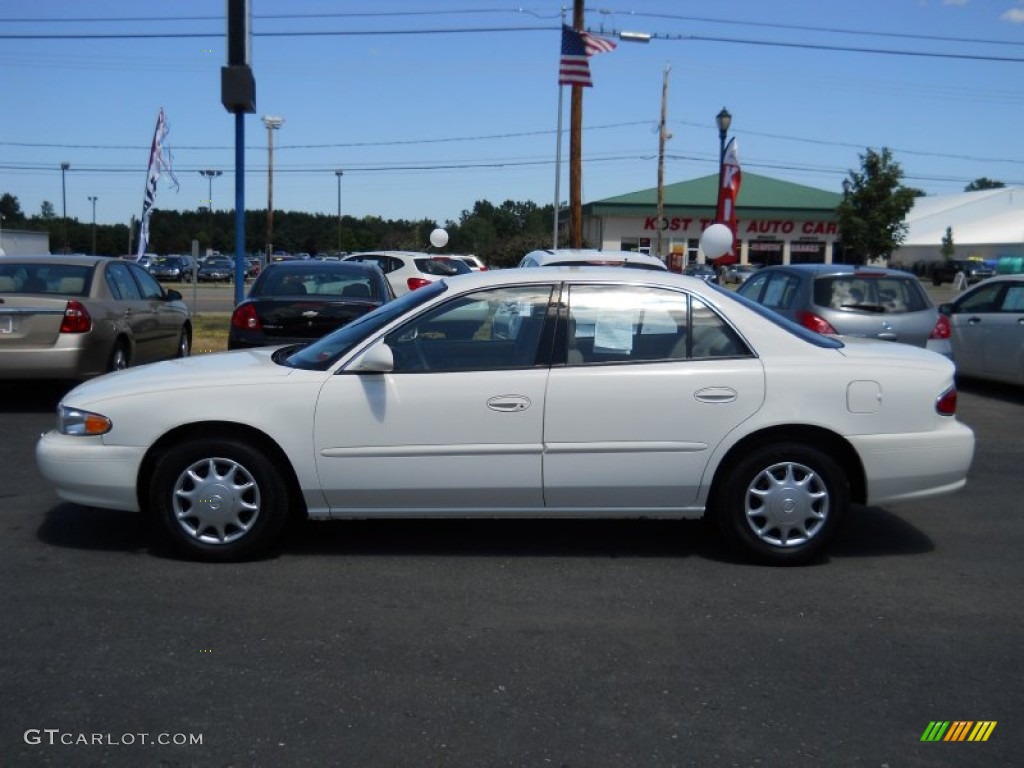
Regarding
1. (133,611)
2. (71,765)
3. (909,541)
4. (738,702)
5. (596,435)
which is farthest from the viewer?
(909,541)

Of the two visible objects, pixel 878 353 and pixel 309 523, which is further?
pixel 309 523

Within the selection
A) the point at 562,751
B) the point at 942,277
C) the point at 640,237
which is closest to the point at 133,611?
the point at 562,751

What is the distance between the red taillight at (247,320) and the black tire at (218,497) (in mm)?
5285

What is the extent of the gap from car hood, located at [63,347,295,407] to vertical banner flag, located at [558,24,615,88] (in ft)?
52.9

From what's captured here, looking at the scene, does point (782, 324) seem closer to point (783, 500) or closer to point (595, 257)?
point (783, 500)

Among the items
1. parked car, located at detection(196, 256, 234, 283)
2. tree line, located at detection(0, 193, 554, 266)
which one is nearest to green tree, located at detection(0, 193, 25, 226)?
tree line, located at detection(0, 193, 554, 266)

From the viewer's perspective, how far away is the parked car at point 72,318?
9.86m

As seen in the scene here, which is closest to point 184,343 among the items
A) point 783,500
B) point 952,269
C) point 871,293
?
point 871,293

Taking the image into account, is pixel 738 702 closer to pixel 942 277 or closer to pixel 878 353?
pixel 878 353

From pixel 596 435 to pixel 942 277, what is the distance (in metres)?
59.5

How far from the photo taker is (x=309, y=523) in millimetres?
6391

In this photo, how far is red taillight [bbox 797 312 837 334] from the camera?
10.5 metres

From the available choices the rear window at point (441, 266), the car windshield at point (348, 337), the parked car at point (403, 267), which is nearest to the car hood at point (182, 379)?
the car windshield at point (348, 337)

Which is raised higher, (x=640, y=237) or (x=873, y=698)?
(x=640, y=237)
